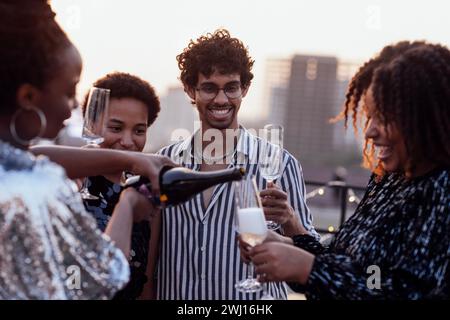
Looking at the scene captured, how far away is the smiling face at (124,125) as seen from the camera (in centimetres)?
324

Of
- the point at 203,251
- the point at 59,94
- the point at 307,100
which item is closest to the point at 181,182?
the point at 59,94

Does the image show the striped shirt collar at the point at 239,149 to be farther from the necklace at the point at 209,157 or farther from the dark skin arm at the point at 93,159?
the dark skin arm at the point at 93,159

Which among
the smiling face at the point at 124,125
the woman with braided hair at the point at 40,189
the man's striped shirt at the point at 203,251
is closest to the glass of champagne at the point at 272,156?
the man's striped shirt at the point at 203,251

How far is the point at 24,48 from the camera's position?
69.7 inches

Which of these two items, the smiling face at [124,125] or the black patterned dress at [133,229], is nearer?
the black patterned dress at [133,229]

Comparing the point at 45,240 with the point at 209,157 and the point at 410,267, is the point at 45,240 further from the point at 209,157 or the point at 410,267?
the point at 209,157

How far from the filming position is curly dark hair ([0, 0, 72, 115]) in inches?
68.9

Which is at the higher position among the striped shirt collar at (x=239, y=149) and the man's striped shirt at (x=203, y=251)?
the striped shirt collar at (x=239, y=149)

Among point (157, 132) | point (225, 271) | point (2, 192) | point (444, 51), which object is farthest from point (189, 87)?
point (157, 132)

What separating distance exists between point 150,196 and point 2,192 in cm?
57

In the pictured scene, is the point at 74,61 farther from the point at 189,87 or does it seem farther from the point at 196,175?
the point at 189,87

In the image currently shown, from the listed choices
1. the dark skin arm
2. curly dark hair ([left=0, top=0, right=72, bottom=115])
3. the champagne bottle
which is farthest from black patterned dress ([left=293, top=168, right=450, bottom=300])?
curly dark hair ([left=0, top=0, right=72, bottom=115])

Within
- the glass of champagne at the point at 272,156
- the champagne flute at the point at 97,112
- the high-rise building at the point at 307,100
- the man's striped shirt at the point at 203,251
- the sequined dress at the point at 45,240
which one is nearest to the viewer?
the sequined dress at the point at 45,240
